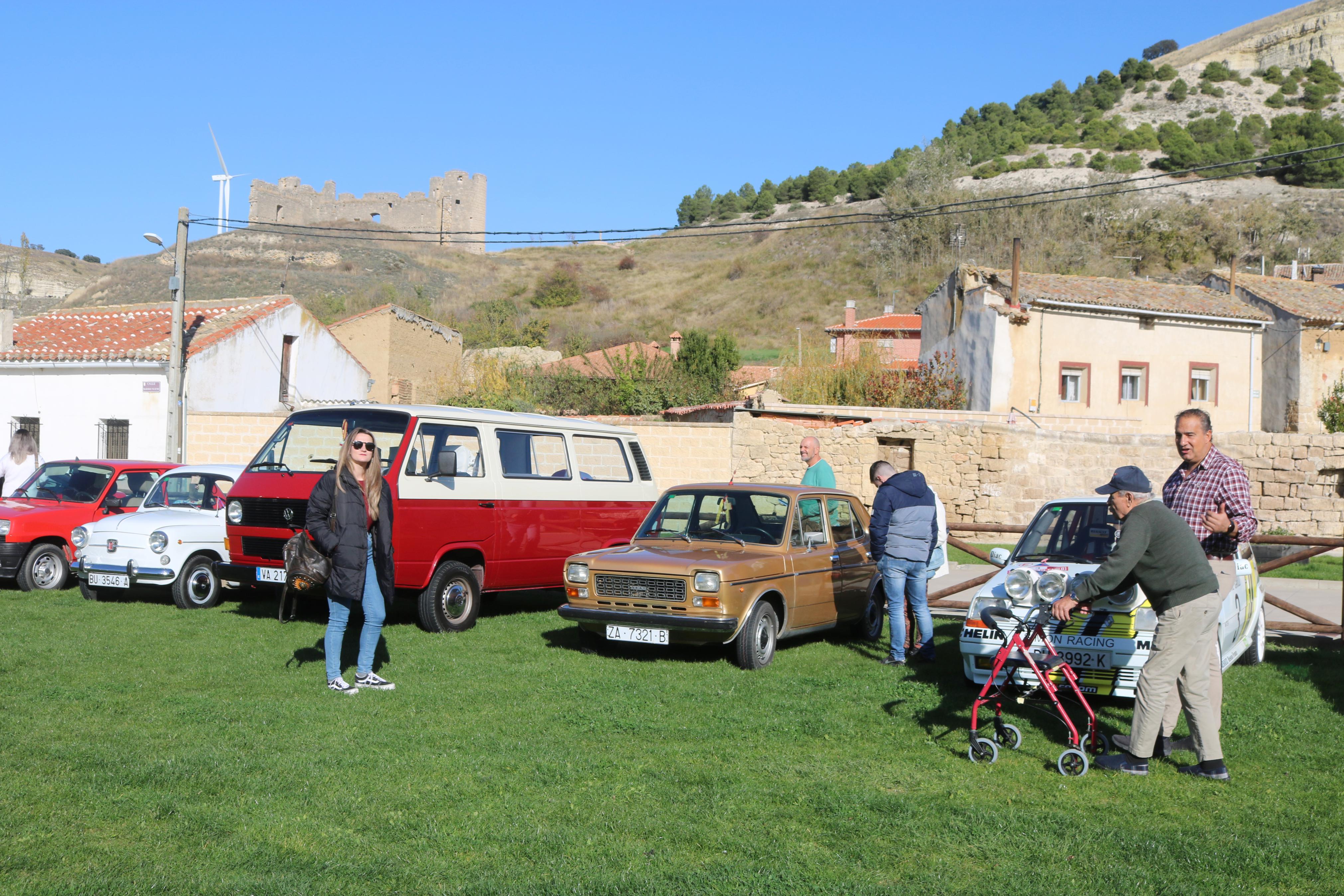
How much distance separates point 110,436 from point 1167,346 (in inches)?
1184

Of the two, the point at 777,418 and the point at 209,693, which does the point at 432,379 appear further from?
the point at 209,693

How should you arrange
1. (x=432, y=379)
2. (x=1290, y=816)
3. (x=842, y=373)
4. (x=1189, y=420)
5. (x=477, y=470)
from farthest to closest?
(x=432, y=379) < (x=842, y=373) < (x=477, y=470) < (x=1189, y=420) < (x=1290, y=816)

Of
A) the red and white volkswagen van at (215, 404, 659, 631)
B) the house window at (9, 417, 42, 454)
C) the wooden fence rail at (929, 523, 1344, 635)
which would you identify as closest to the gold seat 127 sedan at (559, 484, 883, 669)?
the wooden fence rail at (929, 523, 1344, 635)

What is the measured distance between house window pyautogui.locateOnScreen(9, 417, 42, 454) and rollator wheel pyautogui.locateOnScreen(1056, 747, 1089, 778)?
28484 millimetres

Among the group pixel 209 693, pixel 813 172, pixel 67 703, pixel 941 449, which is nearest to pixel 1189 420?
pixel 209 693

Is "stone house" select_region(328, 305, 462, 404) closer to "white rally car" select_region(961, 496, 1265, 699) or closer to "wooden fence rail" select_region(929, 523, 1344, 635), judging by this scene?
"wooden fence rail" select_region(929, 523, 1344, 635)

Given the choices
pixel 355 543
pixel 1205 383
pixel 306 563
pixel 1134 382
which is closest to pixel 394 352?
pixel 1134 382

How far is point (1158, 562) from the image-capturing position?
5.71 m

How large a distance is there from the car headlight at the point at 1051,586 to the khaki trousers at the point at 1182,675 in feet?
4.74

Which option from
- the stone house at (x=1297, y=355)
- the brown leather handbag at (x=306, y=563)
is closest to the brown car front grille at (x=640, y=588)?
the brown leather handbag at (x=306, y=563)

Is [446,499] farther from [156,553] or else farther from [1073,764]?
[1073,764]

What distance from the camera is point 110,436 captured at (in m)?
27.0

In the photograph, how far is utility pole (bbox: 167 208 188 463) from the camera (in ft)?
75.0

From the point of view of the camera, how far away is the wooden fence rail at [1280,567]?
1005cm
